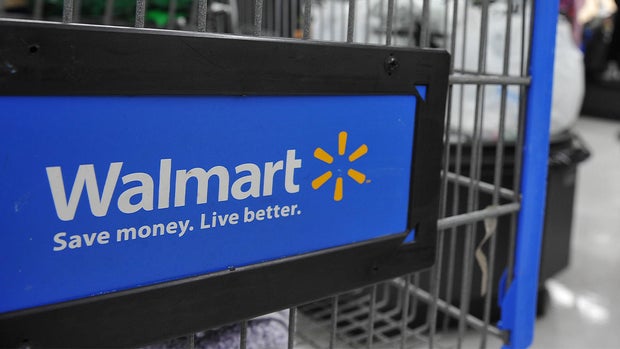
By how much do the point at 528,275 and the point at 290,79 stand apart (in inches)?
22.4

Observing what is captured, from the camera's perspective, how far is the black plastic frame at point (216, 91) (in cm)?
46

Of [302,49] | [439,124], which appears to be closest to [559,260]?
[439,124]

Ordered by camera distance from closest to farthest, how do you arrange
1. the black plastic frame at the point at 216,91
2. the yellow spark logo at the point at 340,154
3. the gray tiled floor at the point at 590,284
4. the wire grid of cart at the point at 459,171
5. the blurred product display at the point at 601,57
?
the black plastic frame at the point at 216,91 < the yellow spark logo at the point at 340,154 < the wire grid of cart at the point at 459,171 < the gray tiled floor at the point at 590,284 < the blurred product display at the point at 601,57

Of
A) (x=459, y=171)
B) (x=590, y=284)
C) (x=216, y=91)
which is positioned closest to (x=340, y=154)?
(x=216, y=91)

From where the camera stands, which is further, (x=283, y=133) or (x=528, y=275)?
(x=528, y=275)

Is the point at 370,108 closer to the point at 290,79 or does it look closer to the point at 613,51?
the point at 290,79

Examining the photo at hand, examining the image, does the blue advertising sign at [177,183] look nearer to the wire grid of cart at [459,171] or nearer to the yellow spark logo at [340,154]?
the yellow spark logo at [340,154]

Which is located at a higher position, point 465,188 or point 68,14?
point 68,14

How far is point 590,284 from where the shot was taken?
Answer: 201 centimetres

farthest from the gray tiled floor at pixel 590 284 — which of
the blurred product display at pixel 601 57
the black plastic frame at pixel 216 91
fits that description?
the blurred product display at pixel 601 57

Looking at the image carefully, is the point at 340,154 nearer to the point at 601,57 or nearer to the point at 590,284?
the point at 590,284

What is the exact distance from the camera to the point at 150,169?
51 cm

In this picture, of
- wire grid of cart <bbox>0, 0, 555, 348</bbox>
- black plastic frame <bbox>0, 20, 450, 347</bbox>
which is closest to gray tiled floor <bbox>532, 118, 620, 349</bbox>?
wire grid of cart <bbox>0, 0, 555, 348</bbox>

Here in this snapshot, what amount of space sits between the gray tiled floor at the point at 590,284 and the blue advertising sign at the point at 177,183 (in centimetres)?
119
